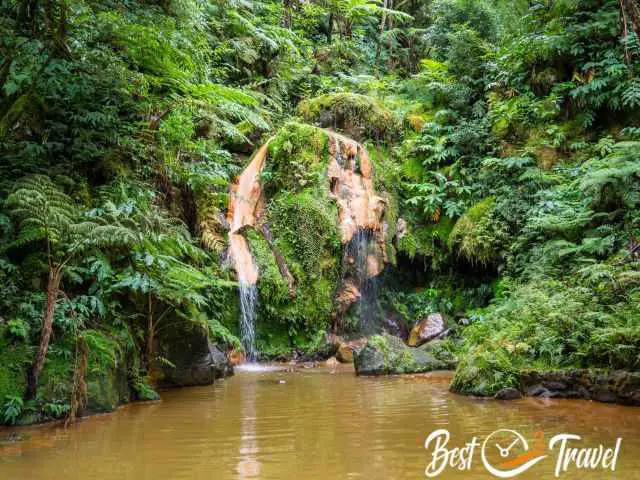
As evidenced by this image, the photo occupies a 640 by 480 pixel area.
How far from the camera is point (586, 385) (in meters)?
6.09

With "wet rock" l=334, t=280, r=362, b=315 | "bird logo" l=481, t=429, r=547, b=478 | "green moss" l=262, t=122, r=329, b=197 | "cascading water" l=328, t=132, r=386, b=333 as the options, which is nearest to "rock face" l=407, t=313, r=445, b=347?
"cascading water" l=328, t=132, r=386, b=333

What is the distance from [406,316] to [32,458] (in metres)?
10.1

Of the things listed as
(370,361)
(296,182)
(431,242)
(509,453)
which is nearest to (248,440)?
(509,453)

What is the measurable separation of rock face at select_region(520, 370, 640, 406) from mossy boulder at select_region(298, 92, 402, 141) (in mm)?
9980

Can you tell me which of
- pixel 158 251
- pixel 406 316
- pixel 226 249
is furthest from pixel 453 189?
pixel 158 251

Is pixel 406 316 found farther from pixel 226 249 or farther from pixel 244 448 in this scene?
pixel 244 448

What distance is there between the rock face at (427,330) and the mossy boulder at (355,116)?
5.85m

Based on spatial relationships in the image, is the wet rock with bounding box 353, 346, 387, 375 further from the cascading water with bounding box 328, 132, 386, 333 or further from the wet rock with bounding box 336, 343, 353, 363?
the cascading water with bounding box 328, 132, 386, 333

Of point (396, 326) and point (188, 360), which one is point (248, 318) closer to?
point (188, 360)

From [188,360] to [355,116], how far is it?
986 cm

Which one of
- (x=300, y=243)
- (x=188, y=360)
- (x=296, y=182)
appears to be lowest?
(x=188, y=360)

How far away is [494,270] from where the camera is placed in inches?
488

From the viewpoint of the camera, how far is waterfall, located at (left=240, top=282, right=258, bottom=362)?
34.7ft

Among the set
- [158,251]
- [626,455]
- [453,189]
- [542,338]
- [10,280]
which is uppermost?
[453,189]
